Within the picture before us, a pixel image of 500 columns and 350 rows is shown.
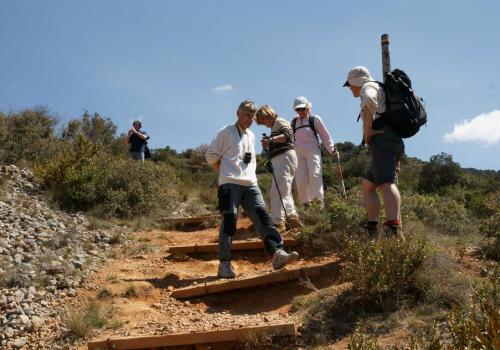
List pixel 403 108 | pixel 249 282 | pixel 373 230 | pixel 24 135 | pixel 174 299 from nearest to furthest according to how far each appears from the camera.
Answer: pixel 403 108
pixel 373 230
pixel 249 282
pixel 174 299
pixel 24 135

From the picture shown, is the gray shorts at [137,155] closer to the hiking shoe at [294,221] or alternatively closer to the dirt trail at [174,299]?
the dirt trail at [174,299]

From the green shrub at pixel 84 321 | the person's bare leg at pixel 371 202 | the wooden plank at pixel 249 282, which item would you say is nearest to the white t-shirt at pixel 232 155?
the wooden plank at pixel 249 282

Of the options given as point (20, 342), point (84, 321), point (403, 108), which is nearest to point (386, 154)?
point (403, 108)

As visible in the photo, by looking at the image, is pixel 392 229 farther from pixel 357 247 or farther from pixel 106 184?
pixel 106 184

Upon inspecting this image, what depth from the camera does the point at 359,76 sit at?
5.21 m

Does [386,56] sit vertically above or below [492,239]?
above

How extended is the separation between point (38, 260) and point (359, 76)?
167 inches

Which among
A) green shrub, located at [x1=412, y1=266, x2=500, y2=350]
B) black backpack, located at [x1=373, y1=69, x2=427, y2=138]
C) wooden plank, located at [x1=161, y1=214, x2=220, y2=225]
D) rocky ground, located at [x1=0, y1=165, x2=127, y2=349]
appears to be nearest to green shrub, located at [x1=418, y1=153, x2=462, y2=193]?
wooden plank, located at [x1=161, y1=214, x2=220, y2=225]

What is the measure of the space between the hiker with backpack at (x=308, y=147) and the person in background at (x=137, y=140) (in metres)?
5.20

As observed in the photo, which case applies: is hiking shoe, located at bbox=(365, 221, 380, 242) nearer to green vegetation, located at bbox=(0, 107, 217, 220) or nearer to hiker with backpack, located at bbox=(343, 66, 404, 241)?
hiker with backpack, located at bbox=(343, 66, 404, 241)

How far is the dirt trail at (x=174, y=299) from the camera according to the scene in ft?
15.7

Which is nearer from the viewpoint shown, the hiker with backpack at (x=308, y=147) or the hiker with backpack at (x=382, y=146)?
the hiker with backpack at (x=382, y=146)

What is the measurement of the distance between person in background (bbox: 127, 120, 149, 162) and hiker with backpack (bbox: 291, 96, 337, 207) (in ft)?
17.1

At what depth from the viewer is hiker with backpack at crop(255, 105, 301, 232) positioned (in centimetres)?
720
